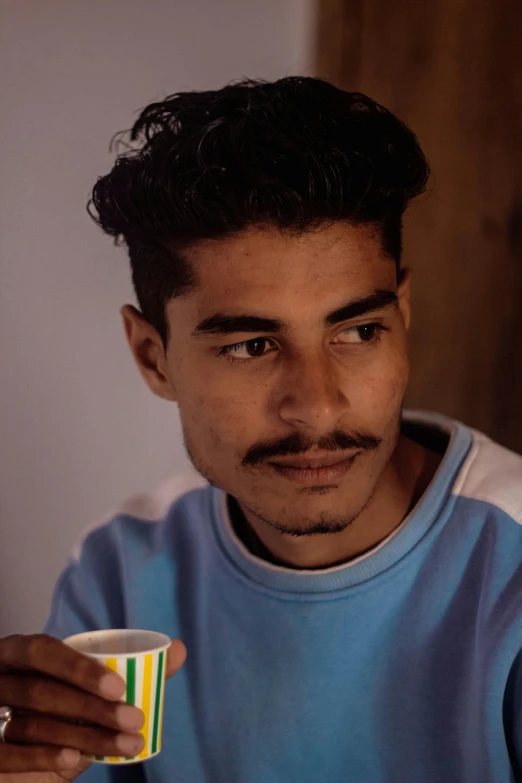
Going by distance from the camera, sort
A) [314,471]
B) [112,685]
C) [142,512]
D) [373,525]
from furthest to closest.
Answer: [142,512], [373,525], [314,471], [112,685]

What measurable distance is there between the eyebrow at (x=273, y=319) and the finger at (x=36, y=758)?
0.48m

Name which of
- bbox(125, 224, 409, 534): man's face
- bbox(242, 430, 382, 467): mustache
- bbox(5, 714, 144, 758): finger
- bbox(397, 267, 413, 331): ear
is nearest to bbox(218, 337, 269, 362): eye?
bbox(125, 224, 409, 534): man's face

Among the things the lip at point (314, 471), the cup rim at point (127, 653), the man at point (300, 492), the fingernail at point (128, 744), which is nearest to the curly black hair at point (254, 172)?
the man at point (300, 492)

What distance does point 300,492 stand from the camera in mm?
1054

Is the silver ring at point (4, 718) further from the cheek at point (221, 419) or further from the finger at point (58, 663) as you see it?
the cheek at point (221, 419)

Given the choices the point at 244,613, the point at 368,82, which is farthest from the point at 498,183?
the point at 244,613

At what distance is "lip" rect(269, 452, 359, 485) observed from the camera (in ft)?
3.41

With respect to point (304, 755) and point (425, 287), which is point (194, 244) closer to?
point (425, 287)

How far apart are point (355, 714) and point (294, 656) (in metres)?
0.10

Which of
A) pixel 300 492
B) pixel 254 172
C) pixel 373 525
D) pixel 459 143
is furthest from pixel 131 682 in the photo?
pixel 459 143

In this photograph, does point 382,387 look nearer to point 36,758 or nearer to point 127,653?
point 127,653

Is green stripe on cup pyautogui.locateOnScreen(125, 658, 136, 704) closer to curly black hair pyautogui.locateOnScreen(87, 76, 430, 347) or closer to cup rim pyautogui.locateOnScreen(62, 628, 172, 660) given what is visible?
cup rim pyautogui.locateOnScreen(62, 628, 172, 660)

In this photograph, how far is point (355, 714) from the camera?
1076 mm

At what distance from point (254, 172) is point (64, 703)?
0.61 meters
